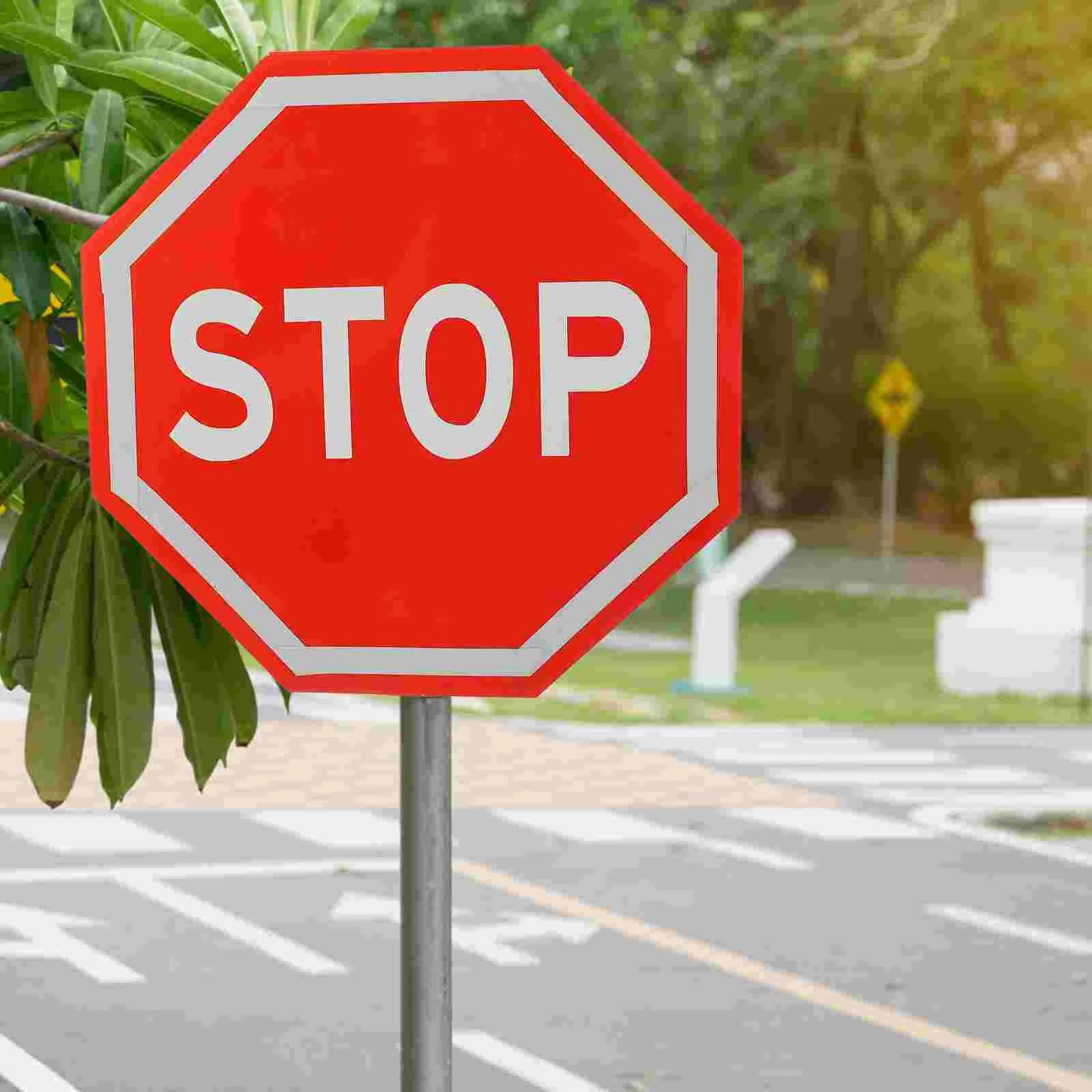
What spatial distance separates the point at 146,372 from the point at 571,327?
382mm

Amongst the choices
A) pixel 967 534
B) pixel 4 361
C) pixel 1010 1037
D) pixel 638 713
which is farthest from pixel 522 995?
pixel 967 534

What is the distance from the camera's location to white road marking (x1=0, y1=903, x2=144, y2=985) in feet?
21.7

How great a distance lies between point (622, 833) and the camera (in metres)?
9.25

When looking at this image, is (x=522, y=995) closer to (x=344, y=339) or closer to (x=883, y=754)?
(x=344, y=339)

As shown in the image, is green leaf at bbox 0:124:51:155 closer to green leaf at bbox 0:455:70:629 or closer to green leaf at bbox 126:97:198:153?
green leaf at bbox 126:97:198:153

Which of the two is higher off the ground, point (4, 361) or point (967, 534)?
point (4, 361)

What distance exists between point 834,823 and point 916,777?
63.0 inches

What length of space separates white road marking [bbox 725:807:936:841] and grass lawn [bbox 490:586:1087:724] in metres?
3.31

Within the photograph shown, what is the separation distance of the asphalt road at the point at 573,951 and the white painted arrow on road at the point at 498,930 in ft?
0.05

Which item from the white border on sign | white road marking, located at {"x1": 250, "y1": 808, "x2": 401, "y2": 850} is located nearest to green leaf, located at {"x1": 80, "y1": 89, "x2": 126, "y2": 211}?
the white border on sign

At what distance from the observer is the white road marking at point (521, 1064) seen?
550 cm

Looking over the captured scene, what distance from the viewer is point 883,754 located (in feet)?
39.0

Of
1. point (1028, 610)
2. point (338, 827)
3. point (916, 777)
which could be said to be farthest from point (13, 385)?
point (1028, 610)

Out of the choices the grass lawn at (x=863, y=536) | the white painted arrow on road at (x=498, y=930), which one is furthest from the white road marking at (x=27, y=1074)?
the grass lawn at (x=863, y=536)
